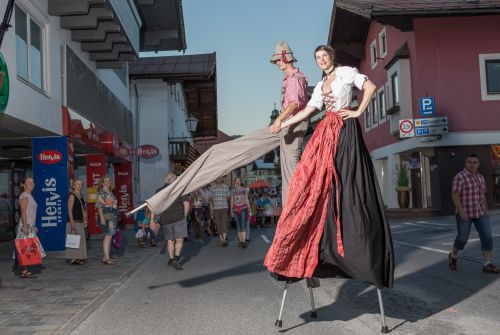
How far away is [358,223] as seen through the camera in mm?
4473

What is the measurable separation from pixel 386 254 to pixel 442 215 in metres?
19.0

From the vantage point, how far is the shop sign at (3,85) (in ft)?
32.2

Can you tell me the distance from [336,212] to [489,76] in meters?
20.7

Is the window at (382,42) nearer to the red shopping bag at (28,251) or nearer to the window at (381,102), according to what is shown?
the window at (381,102)

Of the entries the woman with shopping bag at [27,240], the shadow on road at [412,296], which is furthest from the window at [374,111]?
the woman with shopping bag at [27,240]

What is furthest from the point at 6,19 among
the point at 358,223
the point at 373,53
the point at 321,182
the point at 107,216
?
the point at 373,53

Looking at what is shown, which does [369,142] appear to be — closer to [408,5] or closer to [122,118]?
[408,5]

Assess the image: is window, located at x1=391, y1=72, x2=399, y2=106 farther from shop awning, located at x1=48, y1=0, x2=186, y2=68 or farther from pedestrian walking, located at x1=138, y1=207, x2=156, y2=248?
pedestrian walking, located at x1=138, y1=207, x2=156, y2=248

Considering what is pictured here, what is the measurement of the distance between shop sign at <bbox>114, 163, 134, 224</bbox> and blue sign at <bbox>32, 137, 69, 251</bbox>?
8.90 meters

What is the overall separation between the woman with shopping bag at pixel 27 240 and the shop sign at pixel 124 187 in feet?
43.2

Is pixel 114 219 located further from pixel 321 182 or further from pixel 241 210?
pixel 321 182

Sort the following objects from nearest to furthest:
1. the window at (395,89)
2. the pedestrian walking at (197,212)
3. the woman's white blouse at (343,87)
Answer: the woman's white blouse at (343,87), the pedestrian walking at (197,212), the window at (395,89)

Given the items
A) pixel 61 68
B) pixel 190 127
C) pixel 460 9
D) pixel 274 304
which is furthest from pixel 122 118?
pixel 274 304

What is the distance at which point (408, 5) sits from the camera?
74.2 feet
